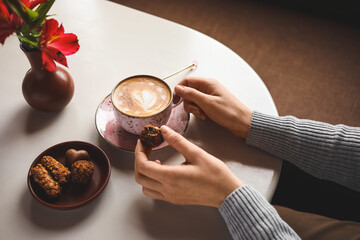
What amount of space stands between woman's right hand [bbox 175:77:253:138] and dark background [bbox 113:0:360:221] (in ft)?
3.35

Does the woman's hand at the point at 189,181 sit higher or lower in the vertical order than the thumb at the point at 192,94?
lower

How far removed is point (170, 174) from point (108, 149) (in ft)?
0.76

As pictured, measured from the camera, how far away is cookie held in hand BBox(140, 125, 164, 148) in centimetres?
75

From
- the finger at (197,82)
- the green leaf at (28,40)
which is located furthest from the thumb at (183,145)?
the green leaf at (28,40)

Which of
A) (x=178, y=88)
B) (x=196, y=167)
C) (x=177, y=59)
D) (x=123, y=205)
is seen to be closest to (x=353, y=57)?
(x=177, y=59)

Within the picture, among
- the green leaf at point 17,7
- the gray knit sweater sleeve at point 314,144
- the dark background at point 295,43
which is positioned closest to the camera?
the green leaf at point 17,7

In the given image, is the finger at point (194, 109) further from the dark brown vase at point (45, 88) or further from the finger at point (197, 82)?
the dark brown vase at point (45, 88)

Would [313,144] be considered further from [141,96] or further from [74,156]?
[74,156]

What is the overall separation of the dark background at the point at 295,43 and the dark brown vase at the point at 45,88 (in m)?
1.32

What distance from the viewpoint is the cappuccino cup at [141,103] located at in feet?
2.66

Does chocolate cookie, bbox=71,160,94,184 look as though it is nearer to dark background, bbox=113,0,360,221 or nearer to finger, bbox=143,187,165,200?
finger, bbox=143,187,165,200

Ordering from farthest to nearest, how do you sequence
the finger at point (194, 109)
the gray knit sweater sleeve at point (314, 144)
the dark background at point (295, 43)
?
1. the dark background at point (295, 43)
2. the finger at point (194, 109)
3. the gray knit sweater sleeve at point (314, 144)

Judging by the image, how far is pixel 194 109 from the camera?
0.91m

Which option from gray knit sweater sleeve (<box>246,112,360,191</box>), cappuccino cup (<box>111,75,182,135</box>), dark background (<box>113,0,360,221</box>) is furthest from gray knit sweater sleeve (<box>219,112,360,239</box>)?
dark background (<box>113,0,360,221</box>)
